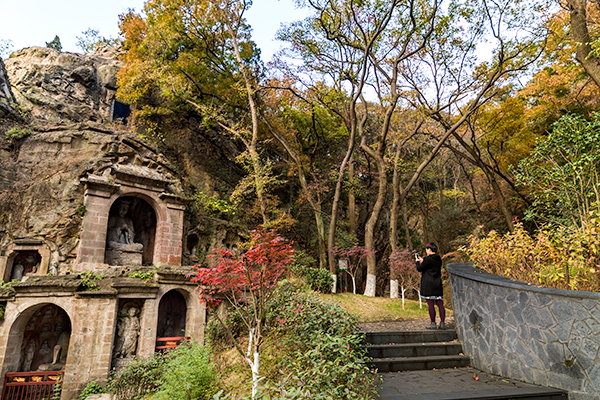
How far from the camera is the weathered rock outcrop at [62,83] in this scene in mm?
18641

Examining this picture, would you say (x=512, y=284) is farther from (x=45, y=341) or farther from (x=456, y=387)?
(x=45, y=341)

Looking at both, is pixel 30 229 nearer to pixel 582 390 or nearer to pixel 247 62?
pixel 247 62

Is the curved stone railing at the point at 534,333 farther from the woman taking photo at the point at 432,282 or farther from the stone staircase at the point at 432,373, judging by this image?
the woman taking photo at the point at 432,282

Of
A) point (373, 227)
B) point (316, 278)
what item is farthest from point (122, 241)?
point (373, 227)

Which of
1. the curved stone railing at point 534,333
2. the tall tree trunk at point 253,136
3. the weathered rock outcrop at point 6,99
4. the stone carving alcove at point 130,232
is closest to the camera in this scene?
the curved stone railing at point 534,333

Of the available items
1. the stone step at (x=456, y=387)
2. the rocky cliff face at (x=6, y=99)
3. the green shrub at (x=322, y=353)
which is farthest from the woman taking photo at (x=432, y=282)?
the rocky cliff face at (x=6, y=99)

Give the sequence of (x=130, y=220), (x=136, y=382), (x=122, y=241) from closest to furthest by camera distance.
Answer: (x=136, y=382), (x=122, y=241), (x=130, y=220)

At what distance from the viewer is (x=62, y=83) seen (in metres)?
20.0

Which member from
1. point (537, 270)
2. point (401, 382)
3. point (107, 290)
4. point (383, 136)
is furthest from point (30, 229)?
point (537, 270)

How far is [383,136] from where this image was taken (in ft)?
48.1

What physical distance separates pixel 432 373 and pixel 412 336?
3.60ft

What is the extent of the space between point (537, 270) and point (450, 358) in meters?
2.29

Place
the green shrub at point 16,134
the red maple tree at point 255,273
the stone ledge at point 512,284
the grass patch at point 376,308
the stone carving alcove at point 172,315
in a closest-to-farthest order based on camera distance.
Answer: the stone ledge at point 512,284 < the red maple tree at point 255,273 < the grass patch at point 376,308 < the stone carving alcove at point 172,315 < the green shrub at point 16,134

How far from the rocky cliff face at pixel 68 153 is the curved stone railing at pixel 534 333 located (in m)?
12.1
